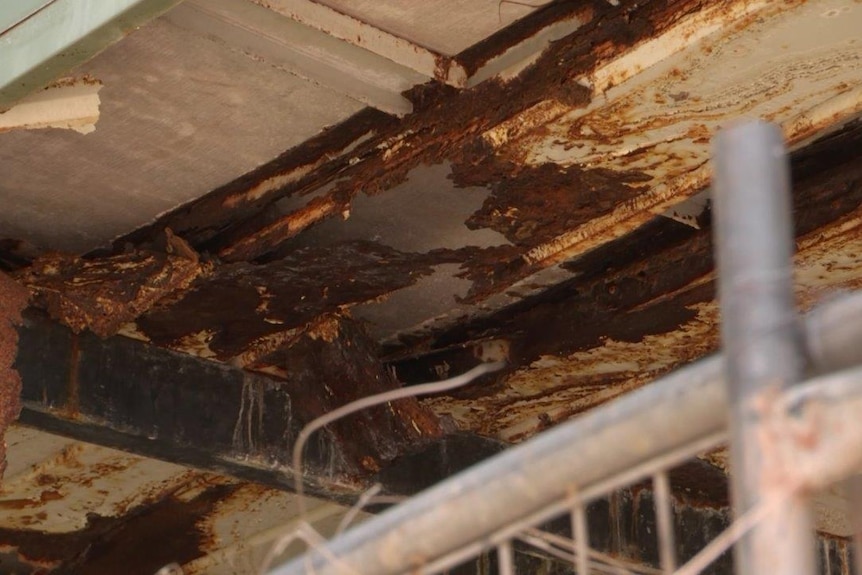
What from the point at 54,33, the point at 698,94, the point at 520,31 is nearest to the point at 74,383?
the point at 54,33

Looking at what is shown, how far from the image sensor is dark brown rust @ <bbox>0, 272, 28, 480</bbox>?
377 centimetres

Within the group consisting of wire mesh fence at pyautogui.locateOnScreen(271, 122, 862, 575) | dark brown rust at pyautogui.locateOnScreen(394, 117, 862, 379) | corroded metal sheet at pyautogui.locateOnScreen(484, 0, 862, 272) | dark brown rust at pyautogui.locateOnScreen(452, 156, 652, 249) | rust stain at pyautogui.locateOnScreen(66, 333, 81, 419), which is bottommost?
wire mesh fence at pyautogui.locateOnScreen(271, 122, 862, 575)

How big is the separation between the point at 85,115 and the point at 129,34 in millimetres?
248

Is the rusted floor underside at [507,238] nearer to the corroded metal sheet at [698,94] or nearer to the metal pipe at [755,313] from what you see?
the corroded metal sheet at [698,94]

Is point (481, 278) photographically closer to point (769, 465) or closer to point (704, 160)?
point (704, 160)

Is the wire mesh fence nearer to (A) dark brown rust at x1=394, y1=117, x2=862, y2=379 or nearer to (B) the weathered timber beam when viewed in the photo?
(A) dark brown rust at x1=394, y1=117, x2=862, y2=379

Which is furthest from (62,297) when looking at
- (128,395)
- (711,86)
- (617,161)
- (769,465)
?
(769,465)

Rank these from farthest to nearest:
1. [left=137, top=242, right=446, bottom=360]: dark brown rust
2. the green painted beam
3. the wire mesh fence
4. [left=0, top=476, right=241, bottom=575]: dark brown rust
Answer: [left=0, top=476, right=241, bottom=575]: dark brown rust < [left=137, top=242, right=446, bottom=360]: dark brown rust < the green painted beam < the wire mesh fence

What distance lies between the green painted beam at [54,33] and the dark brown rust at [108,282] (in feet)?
2.73

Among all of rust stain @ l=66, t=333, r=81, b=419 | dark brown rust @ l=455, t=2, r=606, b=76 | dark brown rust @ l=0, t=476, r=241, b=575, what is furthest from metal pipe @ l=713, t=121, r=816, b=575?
dark brown rust @ l=0, t=476, r=241, b=575

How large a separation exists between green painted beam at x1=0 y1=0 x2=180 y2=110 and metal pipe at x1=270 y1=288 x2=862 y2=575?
5.01ft

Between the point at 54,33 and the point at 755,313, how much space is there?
200 cm

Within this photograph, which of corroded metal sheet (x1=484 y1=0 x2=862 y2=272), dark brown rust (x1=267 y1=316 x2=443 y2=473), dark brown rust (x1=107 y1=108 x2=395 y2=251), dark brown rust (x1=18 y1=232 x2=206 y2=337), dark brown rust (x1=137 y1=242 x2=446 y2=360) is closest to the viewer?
corroded metal sheet (x1=484 y1=0 x2=862 y2=272)

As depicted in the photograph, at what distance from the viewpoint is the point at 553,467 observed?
4.16 feet
